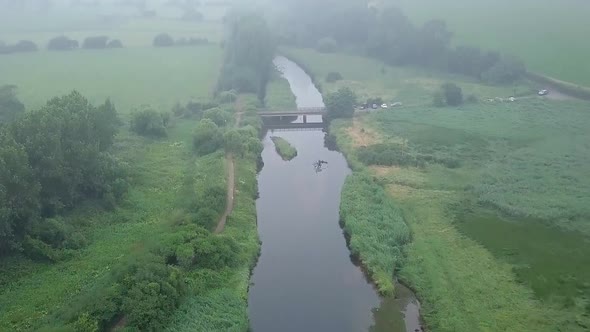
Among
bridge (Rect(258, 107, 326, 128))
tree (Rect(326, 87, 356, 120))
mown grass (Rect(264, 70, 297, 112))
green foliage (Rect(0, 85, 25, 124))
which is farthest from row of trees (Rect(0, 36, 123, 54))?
tree (Rect(326, 87, 356, 120))

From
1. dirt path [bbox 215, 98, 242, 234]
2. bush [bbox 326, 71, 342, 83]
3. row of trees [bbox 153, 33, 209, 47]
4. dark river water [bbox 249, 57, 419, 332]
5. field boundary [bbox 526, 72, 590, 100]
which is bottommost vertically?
dark river water [bbox 249, 57, 419, 332]

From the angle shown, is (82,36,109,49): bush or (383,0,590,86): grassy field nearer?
(383,0,590,86): grassy field

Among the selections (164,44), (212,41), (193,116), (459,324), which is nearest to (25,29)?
(164,44)

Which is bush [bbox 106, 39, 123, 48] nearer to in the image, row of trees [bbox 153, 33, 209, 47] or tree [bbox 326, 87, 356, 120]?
row of trees [bbox 153, 33, 209, 47]

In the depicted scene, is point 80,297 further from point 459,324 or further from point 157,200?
point 459,324

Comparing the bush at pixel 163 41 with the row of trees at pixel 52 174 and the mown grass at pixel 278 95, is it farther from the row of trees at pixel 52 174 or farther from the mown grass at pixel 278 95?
the row of trees at pixel 52 174

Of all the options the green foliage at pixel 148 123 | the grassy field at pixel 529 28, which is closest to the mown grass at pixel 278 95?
the green foliage at pixel 148 123

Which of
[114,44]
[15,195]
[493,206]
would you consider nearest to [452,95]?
[493,206]
